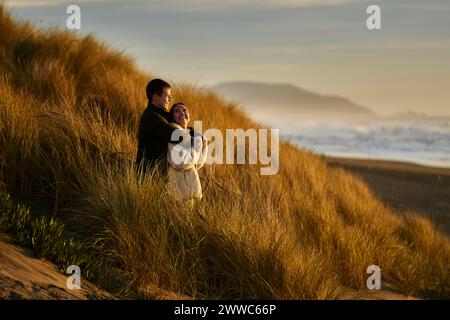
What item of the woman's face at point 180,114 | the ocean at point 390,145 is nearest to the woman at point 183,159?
the woman's face at point 180,114

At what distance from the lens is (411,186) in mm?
19062

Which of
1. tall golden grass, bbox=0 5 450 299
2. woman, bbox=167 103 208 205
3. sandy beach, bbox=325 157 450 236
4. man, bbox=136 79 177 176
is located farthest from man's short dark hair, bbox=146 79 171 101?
sandy beach, bbox=325 157 450 236

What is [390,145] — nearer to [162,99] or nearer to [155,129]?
[162,99]

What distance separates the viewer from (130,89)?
9.96 meters

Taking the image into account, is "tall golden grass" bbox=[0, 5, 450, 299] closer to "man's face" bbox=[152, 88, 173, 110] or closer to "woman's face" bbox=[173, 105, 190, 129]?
"woman's face" bbox=[173, 105, 190, 129]

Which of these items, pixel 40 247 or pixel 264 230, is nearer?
pixel 40 247

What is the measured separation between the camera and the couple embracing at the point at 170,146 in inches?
249

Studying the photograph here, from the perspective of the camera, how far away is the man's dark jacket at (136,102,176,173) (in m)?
6.32

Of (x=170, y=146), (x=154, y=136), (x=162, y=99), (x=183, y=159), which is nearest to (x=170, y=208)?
(x=183, y=159)
